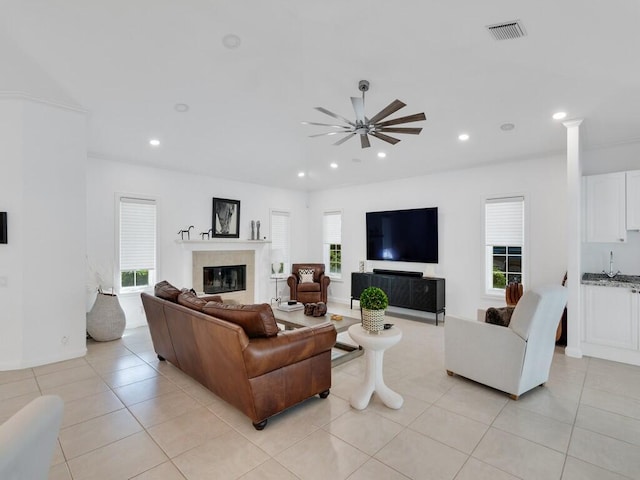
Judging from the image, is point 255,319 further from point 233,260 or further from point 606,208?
point 606,208

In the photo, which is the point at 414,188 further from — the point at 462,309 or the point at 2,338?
the point at 2,338

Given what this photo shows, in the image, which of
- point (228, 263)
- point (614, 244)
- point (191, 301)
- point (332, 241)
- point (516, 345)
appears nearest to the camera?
point (516, 345)

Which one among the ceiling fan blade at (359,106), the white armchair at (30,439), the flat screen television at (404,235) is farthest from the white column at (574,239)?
the white armchair at (30,439)

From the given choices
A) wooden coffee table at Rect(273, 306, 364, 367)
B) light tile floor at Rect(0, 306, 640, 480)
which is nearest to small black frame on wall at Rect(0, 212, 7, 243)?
light tile floor at Rect(0, 306, 640, 480)

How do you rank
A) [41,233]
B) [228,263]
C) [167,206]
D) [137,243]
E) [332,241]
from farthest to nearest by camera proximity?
[332,241]
[228,263]
[167,206]
[137,243]
[41,233]

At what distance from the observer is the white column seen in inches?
160

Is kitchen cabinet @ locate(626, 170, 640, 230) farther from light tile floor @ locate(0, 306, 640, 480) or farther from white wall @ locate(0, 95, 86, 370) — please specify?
white wall @ locate(0, 95, 86, 370)

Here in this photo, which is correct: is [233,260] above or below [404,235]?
below

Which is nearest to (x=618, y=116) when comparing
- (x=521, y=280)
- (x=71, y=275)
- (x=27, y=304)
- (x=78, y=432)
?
(x=521, y=280)

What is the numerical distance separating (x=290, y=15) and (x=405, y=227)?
4648 mm

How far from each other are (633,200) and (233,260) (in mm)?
6451

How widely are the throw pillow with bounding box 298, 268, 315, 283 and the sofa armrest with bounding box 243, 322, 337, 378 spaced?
4413mm

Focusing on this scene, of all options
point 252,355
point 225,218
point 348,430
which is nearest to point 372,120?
point 252,355

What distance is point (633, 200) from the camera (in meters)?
4.20
